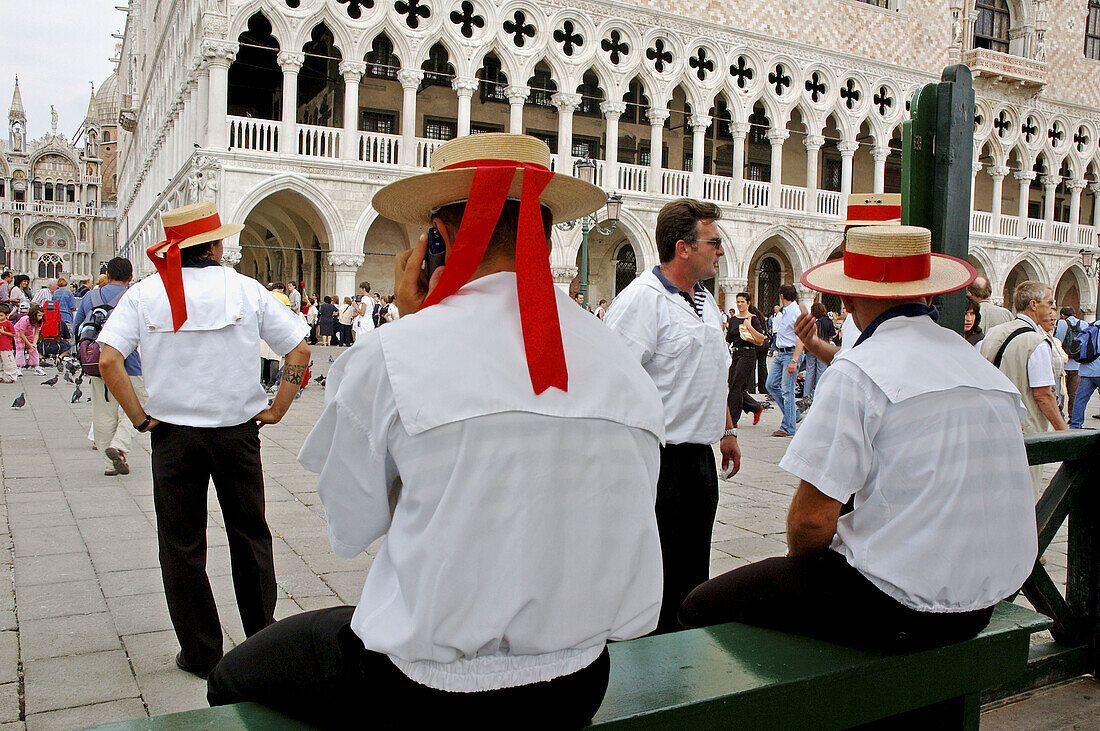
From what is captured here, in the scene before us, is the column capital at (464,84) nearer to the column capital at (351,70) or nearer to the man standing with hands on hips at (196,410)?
the column capital at (351,70)

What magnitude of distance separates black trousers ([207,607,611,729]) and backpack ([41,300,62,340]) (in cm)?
1871

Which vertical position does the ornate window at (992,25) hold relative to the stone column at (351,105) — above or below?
above

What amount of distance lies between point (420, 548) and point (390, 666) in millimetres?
255

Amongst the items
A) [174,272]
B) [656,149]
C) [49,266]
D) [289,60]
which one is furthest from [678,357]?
[49,266]

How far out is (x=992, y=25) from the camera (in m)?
30.2

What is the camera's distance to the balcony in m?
28.1

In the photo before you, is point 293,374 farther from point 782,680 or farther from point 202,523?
point 782,680

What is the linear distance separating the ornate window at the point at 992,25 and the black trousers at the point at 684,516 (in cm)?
3156

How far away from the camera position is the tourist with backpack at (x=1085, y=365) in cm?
1076

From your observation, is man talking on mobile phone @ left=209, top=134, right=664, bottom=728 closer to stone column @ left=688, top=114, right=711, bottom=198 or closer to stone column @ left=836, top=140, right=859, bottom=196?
stone column @ left=688, top=114, right=711, bottom=198

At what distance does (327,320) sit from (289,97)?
5054 millimetres

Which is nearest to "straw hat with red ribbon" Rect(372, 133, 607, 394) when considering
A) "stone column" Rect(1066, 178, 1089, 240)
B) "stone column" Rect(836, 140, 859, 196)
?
"stone column" Rect(836, 140, 859, 196)

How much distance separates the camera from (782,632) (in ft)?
8.19

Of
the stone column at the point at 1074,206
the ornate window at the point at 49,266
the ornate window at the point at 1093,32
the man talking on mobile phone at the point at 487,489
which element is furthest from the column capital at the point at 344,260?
the ornate window at the point at 49,266
